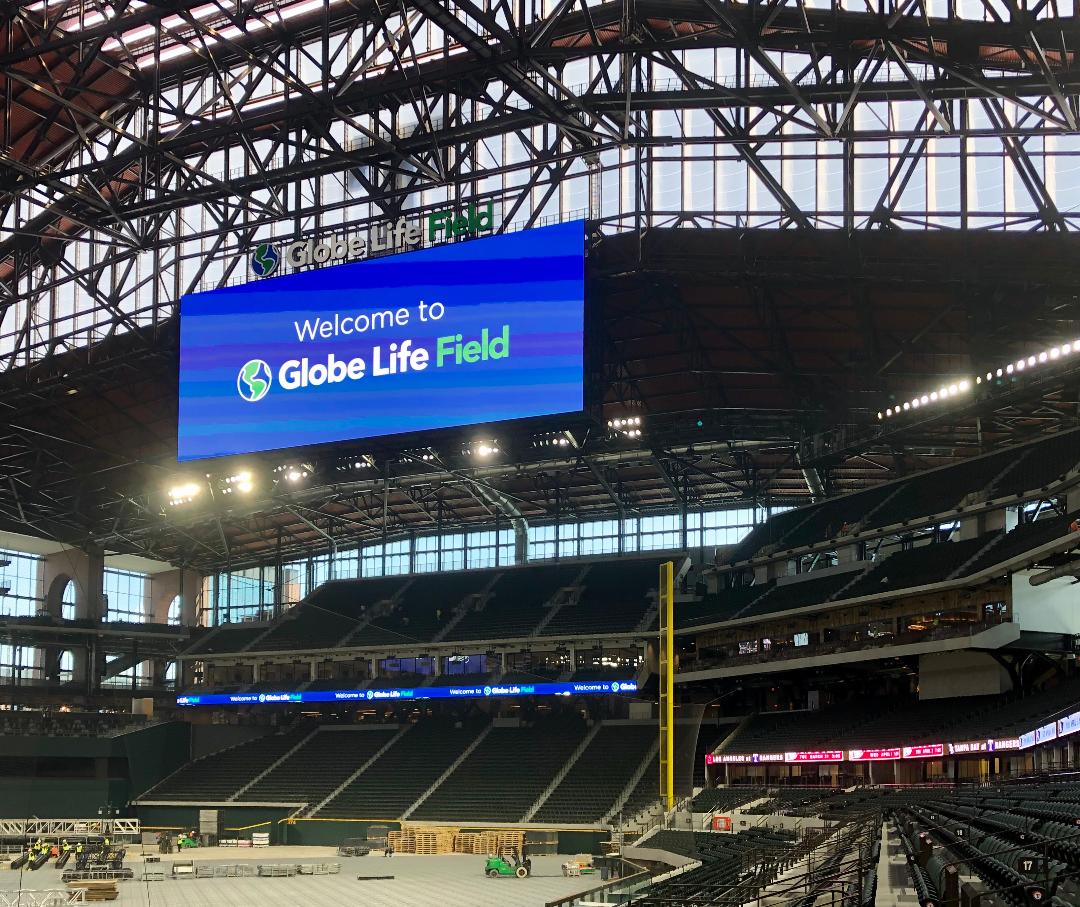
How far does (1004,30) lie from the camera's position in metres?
33.2

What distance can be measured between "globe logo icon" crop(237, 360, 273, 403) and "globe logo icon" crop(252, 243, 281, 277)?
3.18 metres

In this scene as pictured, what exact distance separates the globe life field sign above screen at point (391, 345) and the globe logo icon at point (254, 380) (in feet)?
0.12

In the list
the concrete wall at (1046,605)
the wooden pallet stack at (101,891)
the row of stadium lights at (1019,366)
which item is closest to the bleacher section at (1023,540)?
the concrete wall at (1046,605)

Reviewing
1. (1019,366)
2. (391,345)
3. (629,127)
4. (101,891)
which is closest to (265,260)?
(391,345)

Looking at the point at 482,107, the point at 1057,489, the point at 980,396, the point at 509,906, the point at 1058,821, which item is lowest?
the point at 509,906

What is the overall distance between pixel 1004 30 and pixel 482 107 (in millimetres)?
19245

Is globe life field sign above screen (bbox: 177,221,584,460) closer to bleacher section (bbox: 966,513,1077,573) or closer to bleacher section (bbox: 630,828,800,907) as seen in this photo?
bleacher section (bbox: 966,513,1077,573)

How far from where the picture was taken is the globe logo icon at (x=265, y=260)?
4888 cm

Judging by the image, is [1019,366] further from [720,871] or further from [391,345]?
[720,871]

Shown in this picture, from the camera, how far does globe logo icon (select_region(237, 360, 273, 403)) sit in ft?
161

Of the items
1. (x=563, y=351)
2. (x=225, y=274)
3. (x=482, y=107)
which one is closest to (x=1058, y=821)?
(x=563, y=351)

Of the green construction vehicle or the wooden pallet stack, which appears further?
the green construction vehicle

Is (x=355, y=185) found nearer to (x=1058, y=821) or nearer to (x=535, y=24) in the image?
(x=535, y=24)

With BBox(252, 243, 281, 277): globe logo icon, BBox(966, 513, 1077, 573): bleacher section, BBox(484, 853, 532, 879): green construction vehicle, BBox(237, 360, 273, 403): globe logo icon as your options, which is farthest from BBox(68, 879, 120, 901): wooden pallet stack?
BBox(966, 513, 1077, 573): bleacher section
